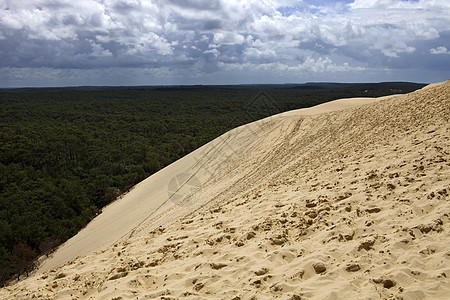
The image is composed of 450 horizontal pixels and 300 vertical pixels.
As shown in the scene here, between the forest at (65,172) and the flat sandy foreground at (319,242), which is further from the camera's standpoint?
the forest at (65,172)

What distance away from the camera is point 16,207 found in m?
20.5

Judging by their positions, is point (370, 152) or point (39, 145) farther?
point (39, 145)

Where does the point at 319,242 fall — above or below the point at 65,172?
above

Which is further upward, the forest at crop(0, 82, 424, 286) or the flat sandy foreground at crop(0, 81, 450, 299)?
the flat sandy foreground at crop(0, 81, 450, 299)

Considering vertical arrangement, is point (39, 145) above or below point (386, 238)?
below

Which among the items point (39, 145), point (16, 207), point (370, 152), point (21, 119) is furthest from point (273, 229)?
point (21, 119)

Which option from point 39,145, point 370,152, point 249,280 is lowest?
point 39,145

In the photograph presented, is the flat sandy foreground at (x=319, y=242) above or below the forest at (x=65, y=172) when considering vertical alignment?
above

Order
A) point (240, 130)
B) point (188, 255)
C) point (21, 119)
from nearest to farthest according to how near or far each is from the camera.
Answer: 1. point (188, 255)
2. point (240, 130)
3. point (21, 119)

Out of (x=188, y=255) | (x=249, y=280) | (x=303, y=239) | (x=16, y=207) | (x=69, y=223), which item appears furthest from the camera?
(x=16, y=207)

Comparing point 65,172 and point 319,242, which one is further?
point 65,172

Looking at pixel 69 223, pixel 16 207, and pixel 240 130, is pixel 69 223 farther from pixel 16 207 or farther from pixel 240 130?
pixel 240 130

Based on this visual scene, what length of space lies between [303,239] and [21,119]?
65132mm

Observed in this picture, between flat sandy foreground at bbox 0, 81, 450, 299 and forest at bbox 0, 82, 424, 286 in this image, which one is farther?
forest at bbox 0, 82, 424, 286
